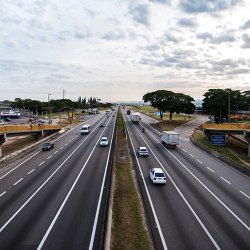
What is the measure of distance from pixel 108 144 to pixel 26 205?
40347 millimetres

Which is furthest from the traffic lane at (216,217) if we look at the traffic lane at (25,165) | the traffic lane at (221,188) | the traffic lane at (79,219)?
the traffic lane at (25,165)

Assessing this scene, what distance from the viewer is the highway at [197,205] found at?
2156cm

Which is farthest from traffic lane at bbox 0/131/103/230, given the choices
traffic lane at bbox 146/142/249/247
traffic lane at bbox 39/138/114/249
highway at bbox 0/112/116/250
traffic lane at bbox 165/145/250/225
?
traffic lane at bbox 165/145/250/225

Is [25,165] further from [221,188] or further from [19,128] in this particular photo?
[221,188]

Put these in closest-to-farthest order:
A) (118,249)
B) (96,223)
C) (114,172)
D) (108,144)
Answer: (118,249) → (96,223) → (114,172) → (108,144)

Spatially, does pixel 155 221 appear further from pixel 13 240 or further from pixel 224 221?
pixel 13 240

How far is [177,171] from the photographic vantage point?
42469 millimetres

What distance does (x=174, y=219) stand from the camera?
2505 cm

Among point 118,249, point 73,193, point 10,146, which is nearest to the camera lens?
point 118,249

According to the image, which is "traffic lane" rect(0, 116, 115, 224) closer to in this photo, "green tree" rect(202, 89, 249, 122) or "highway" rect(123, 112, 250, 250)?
"highway" rect(123, 112, 250, 250)

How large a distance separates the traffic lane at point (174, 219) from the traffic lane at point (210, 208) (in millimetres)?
1045

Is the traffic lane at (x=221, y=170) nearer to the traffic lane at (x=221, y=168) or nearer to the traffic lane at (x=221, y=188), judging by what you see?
the traffic lane at (x=221, y=168)

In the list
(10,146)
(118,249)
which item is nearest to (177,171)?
(118,249)

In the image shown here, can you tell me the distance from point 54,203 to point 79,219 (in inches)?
192
